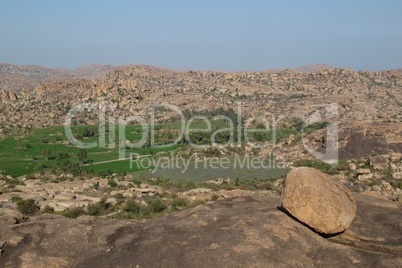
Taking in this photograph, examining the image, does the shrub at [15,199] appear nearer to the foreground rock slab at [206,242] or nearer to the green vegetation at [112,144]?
the foreground rock slab at [206,242]

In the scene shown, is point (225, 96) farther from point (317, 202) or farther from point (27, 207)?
point (317, 202)

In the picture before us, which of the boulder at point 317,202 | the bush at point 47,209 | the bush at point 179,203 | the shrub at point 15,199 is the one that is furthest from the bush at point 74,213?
the boulder at point 317,202

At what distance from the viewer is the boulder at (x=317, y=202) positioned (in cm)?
1312

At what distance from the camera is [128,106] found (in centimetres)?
11356

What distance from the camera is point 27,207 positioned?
24797 millimetres

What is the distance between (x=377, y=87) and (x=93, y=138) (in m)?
89.8

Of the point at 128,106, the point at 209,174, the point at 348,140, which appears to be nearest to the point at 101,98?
the point at 128,106

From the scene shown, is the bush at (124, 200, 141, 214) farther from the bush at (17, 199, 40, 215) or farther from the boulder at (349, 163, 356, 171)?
the boulder at (349, 163, 356, 171)

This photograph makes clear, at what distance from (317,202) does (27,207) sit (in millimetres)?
19310

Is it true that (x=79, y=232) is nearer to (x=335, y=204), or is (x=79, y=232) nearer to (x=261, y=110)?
(x=335, y=204)

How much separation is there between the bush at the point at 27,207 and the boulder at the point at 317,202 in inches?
696

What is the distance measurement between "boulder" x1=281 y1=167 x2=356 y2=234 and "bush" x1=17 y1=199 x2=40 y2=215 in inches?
696

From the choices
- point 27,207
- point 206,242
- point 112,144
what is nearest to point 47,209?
point 27,207

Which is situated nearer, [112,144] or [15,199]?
[15,199]
